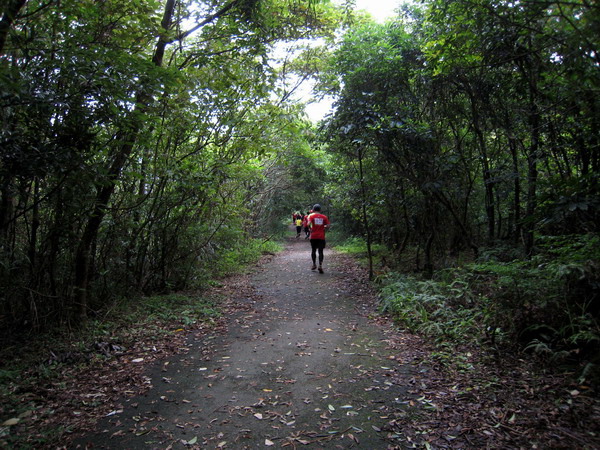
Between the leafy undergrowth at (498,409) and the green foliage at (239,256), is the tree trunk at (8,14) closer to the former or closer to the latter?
the leafy undergrowth at (498,409)

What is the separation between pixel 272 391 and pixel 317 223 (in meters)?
6.71

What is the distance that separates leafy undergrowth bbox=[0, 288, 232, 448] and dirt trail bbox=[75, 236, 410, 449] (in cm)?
26

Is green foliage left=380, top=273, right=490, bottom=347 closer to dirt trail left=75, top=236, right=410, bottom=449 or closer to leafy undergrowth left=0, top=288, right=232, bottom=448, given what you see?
dirt trail left=75, top=236, right=410, bottom=449

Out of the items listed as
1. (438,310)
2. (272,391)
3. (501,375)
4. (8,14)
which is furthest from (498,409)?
(8,14)

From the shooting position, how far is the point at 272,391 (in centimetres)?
360

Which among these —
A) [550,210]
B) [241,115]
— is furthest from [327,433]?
[241,115]

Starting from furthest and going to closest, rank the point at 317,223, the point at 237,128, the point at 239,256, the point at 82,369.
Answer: the point at 239,256, the point at 317,223, the point at 237,128, the point at 82,369

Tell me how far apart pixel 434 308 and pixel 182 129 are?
5487 mm

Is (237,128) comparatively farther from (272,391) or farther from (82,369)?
(272,391)

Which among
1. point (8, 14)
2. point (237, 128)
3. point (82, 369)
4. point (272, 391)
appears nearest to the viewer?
point (8, 14)

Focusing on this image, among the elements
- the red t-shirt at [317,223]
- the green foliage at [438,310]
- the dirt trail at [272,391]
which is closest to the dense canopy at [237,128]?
the green foliage at [438,310]

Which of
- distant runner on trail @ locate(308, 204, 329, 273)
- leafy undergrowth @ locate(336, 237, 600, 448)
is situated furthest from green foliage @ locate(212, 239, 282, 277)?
leafy undergrowth @ locate(336, 237, 600, 448)

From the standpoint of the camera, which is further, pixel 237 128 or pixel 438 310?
pixel 237 128

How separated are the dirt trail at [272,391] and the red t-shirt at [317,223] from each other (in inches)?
161
